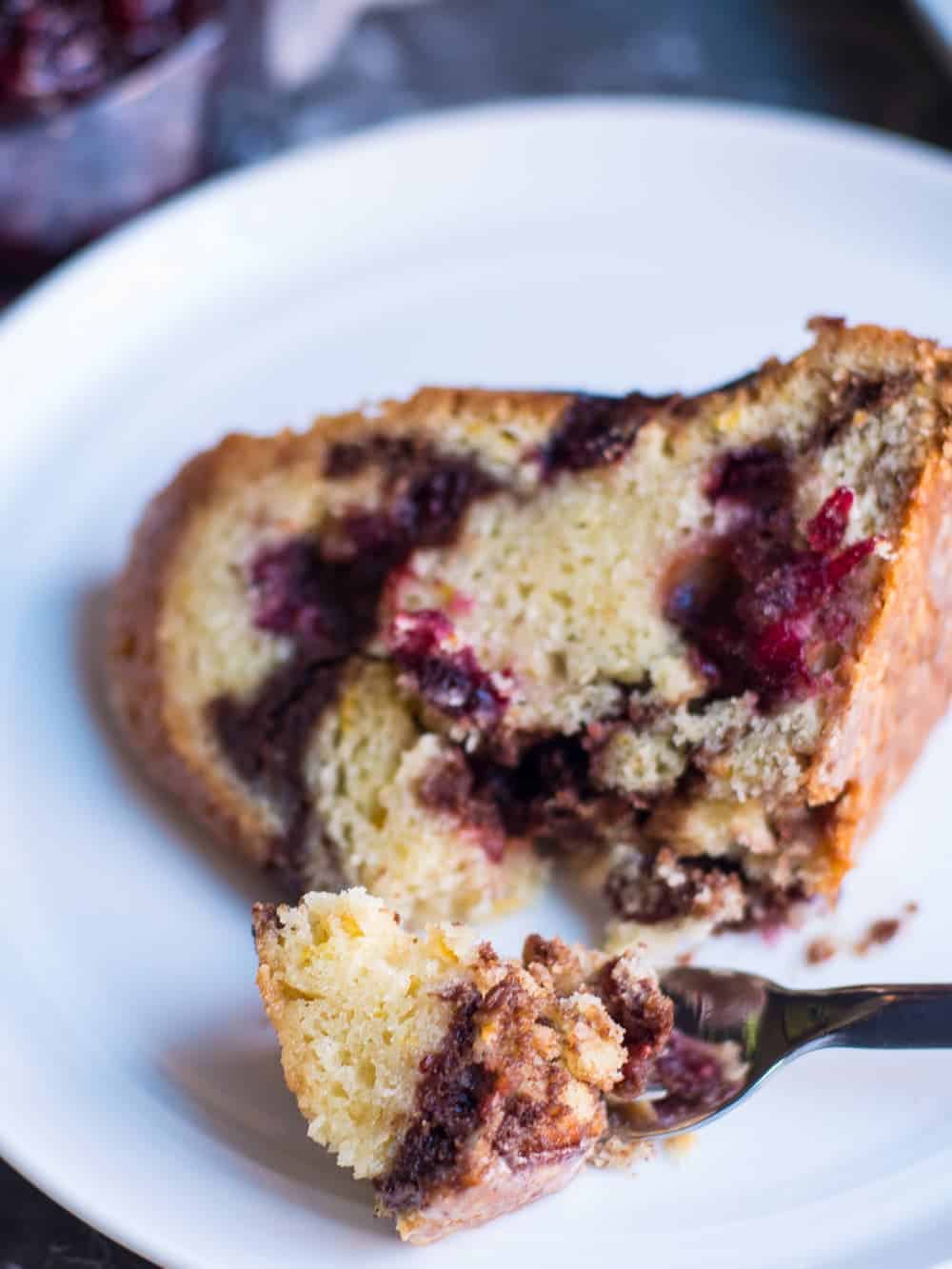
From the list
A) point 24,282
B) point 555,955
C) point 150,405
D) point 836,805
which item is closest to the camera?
point 555,955

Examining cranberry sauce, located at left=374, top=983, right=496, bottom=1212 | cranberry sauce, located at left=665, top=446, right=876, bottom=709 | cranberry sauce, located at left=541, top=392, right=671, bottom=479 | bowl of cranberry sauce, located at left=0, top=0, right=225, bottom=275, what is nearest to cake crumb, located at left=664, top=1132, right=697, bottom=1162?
cranberry sauce, located at left=374, top=983, right=496, bottom=1212

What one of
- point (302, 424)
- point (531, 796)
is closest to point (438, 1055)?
point (531, 796)

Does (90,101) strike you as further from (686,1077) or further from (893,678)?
(686,1077)

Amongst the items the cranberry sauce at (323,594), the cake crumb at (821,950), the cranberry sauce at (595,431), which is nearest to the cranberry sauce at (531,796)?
the cranberry sauce at (323,594)

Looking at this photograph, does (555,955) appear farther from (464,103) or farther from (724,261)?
(464,103)

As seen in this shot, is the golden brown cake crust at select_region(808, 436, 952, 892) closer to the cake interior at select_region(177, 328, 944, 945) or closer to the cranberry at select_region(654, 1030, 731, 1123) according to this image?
the cake interior at select_region(177, 328, 944, 945)

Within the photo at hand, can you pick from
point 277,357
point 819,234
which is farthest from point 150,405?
point 819,234
